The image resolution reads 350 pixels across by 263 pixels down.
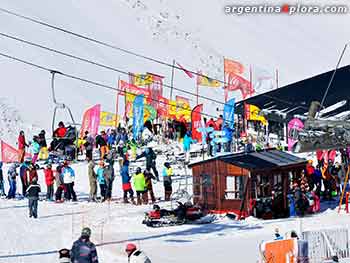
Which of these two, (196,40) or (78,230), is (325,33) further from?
(78,230)

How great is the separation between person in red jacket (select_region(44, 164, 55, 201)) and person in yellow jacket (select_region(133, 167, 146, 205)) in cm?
240

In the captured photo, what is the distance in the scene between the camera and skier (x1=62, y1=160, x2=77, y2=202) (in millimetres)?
21938

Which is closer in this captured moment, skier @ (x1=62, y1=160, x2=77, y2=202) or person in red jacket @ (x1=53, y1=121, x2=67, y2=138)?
skier @ (x1=62, y1=160, x2=77, y2=202)

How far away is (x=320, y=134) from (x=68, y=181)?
7.04 m

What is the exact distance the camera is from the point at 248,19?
64.2 meters

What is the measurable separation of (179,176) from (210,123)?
2.61 metres

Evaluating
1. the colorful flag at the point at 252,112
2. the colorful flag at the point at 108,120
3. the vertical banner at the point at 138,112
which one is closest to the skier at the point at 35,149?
the vertical banner at the point at 138,112

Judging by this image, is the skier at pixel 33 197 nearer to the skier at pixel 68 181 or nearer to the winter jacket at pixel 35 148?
the skier at pixel 68 181

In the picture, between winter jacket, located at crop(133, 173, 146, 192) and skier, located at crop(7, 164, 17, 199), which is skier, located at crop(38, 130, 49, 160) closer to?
skier, located at crop(7, 164, 17, 199)

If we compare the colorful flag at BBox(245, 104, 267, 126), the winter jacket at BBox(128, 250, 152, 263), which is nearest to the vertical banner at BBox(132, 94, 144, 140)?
the colorful flag at BBox(245, 104, 267, 126)

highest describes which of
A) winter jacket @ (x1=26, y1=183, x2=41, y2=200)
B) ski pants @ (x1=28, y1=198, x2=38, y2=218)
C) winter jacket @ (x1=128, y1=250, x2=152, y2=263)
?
winter jacket @ (x1=26, y1=183, x2=41, y2=200)

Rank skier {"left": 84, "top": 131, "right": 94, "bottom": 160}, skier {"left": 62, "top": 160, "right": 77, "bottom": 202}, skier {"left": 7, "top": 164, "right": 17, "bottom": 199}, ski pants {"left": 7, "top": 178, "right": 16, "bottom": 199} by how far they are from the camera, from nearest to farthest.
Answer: skier {"left": 62, "top": 160, "right": 77, "bottom": 202}
skier {"left": 7, "top": 164, "right": 17, "bottom": 199}
ski pants {"left": 7, "top": 178, "right": 16, "bottom": 199}
skier {"left": 84, "top": 131, "right": 94, "bottom": 160}

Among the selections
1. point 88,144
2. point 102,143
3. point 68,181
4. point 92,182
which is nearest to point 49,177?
point 68,181

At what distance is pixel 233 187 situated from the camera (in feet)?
A: 67.6
